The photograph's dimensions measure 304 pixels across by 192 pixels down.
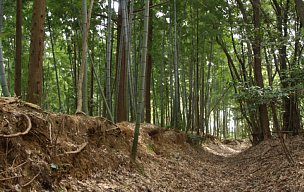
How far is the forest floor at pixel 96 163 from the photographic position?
9.64ft

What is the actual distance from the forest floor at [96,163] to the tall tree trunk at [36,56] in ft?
2.64

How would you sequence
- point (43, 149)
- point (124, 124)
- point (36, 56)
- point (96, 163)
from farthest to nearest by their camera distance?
point (124, 124) < point (36, 56) < point (96, 163) < point (43, 149)

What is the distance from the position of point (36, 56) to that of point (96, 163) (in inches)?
73.0

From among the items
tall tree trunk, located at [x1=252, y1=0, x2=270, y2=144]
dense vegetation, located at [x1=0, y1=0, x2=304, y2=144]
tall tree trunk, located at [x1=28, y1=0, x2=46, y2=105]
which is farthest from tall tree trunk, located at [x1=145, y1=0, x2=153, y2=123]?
tall tree trunk, located at [x1=28, y1=0, x2=46, y2=105]

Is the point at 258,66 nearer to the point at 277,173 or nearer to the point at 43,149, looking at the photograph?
the point at 277,173

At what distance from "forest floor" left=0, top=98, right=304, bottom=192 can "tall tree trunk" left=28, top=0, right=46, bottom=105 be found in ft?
2.64

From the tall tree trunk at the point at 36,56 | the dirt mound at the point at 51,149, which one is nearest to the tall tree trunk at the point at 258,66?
the dirt mound at the point at 51,149

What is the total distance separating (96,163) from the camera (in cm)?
431

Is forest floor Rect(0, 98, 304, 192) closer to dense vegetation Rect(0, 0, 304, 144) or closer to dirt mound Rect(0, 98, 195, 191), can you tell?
dirt mound Rect(0, 98, 195, 191)

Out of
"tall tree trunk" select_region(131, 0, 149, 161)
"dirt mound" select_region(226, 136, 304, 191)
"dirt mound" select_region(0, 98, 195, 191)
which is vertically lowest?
A: "dirt mound" select_region(226, 136, 304, 191)

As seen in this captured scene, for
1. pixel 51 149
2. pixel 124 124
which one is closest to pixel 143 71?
pixel 51 149

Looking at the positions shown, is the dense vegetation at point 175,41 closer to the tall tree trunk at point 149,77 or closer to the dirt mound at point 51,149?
the tall tree trunk at point 149,77

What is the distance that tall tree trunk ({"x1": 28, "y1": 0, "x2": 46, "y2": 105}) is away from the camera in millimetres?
4840

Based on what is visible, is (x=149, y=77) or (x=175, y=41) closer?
(x=175, y=41)
